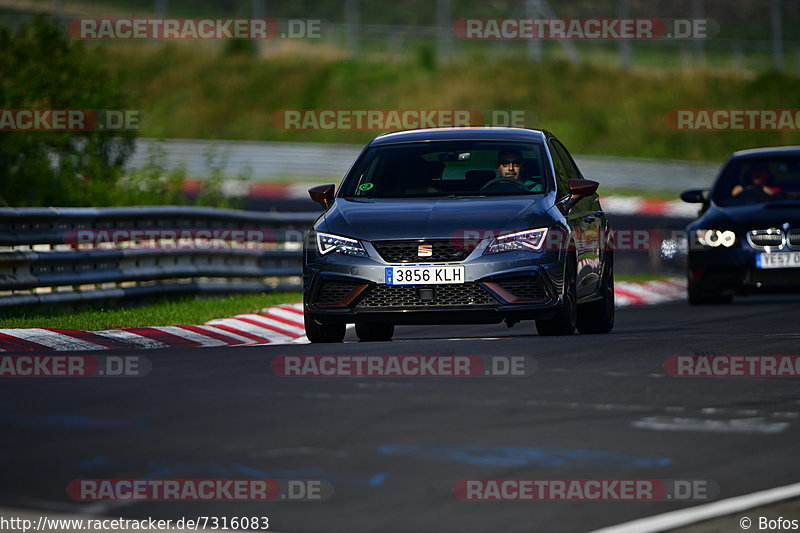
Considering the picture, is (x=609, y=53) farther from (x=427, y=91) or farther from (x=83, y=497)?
(x=83, y=497)

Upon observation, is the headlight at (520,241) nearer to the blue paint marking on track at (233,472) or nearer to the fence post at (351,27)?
the blue paint marking on track at (233,472)

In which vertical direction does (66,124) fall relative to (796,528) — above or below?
above

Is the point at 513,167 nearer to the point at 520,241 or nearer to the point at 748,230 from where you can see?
the point at 520,241

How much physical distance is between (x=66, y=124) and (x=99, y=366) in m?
13.2

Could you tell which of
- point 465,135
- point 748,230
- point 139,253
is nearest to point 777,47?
point 748,230

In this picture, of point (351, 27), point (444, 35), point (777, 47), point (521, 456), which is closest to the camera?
point (521, 456)

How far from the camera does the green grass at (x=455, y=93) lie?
164 ft

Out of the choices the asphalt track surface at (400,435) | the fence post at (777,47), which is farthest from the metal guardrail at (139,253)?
the fence post at (777,47)

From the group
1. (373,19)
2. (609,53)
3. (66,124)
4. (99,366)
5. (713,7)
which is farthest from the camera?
(713,7)

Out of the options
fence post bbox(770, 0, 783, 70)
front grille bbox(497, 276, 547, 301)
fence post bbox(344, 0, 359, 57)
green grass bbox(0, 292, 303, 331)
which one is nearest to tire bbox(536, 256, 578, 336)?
front grille bbox(497, 276, 547, 301)

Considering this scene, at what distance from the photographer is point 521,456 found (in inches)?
272

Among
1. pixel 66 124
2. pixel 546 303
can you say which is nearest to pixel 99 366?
pixel 546 303

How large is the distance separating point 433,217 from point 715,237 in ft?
19.6

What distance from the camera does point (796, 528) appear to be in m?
5.87
